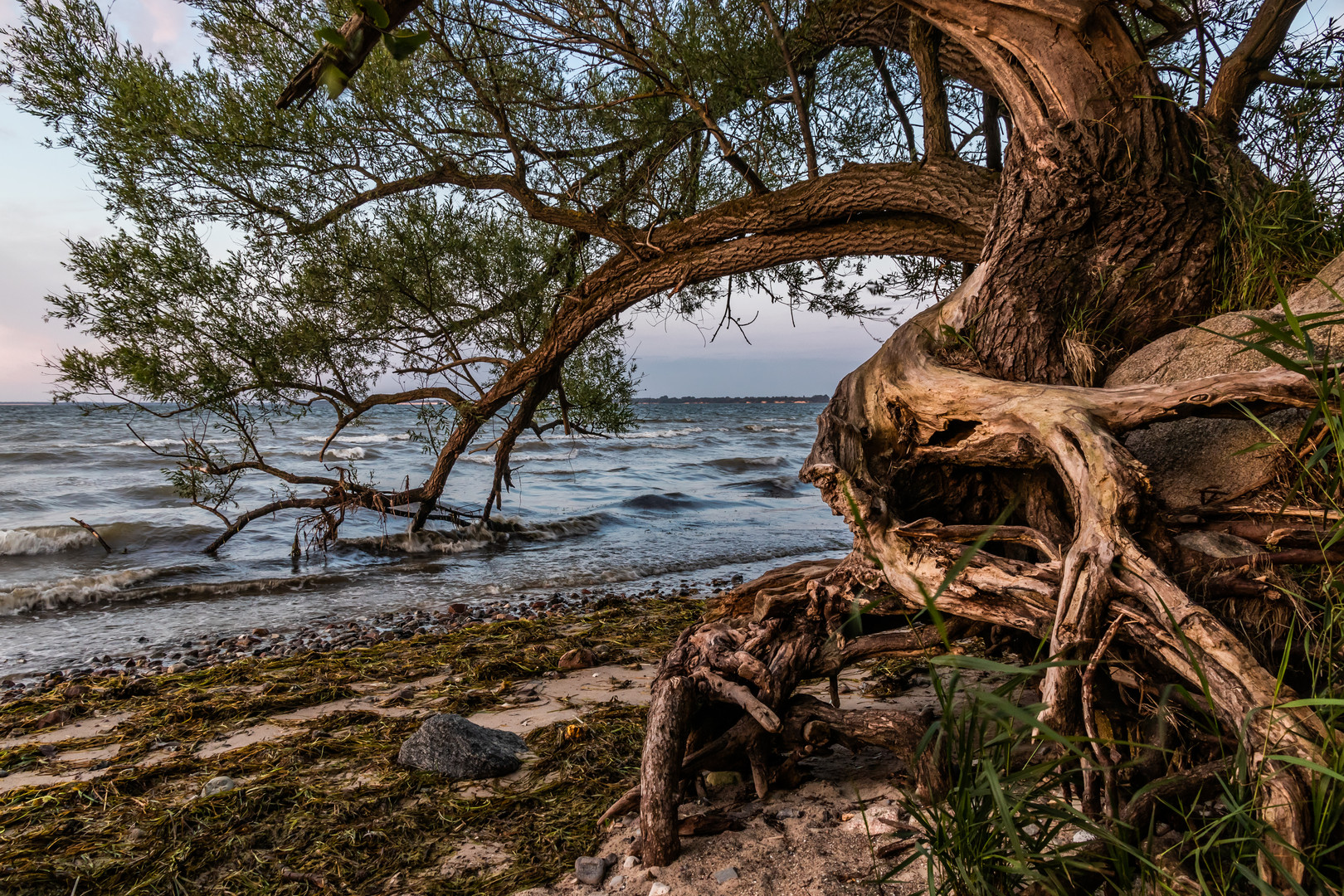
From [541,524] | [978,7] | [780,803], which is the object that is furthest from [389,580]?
[978,7]

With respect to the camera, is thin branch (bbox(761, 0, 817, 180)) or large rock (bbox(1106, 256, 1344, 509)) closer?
large rock (bbox(1106, 256, 1344, 509))

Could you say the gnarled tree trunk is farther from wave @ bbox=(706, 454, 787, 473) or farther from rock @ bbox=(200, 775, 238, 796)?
wave @ bbox=(706, 454, 787, 473)

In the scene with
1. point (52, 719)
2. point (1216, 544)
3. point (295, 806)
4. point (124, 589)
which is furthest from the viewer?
point (124, 589)

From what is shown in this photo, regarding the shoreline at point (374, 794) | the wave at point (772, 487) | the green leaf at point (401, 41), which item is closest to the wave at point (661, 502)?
the wave at point (772, 487)

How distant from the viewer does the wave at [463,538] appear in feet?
38.0

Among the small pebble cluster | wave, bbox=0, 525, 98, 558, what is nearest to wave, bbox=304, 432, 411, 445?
wave, bbox=0, 525, 98, 558

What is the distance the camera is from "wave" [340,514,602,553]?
11594 millimetres

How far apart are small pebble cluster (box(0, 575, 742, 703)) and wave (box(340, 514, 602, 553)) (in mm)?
3202

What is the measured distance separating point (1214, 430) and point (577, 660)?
430 cm

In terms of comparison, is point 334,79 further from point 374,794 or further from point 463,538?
point 463,538

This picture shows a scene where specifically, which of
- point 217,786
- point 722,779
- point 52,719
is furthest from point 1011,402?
point 52,719

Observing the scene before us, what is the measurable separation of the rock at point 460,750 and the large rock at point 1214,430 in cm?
322

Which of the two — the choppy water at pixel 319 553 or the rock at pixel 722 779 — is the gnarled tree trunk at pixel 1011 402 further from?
the choppy water at pixel 319 553

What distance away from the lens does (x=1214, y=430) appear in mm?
3016
